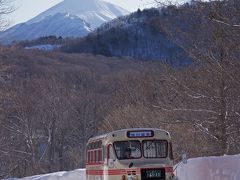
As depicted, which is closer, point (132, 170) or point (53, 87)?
point (132, 170)

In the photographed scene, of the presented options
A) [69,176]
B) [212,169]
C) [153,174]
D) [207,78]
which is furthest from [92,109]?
Answer: [212,169]

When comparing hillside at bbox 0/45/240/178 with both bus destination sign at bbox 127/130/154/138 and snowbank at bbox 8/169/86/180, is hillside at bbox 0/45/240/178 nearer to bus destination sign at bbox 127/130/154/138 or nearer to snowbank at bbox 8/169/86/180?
bus destination sign at bbox 127/130/154/138

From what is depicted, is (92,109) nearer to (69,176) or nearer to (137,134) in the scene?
(69,176)

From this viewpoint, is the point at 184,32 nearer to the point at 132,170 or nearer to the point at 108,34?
the point at 132,170

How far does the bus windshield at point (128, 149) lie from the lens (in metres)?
16.1

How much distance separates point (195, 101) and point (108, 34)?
176m

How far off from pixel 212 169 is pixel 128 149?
2444 millimetres

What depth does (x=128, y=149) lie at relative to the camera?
16.2 m

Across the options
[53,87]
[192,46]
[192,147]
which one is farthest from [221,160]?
[53,87]

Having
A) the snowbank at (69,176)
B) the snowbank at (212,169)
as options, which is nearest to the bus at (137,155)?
the snowbank at (212,169)

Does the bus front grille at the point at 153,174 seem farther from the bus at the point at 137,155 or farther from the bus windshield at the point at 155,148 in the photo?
the bus windshield at the point at 155,148

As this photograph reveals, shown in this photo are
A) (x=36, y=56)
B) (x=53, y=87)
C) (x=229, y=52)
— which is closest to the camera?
(x=229, y=52)

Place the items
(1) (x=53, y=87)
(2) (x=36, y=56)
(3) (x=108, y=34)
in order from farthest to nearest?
(3) (x=108, y=34) < (2) (x=36, y=56) < (1) (x=53, y=87)

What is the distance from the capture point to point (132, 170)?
15688 millimetres
